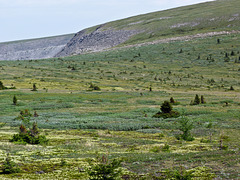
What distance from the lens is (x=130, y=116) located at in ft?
131

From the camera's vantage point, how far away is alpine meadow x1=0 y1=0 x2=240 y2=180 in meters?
16.2

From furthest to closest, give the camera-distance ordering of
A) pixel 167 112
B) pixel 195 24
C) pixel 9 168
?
pixel 195 24, pixel 167 112, pixel 9 168

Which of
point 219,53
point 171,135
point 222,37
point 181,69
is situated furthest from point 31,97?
point 222,37

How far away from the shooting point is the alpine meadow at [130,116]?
16.2 metres

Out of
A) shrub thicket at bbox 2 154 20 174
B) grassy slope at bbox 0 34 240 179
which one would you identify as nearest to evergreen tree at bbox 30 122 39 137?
grassy slope at bbox 0 34 240 179

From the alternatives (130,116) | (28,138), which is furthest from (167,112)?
(28,138)

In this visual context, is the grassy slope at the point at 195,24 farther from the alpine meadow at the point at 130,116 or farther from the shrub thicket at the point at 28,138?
the shrub thicket at the point at 28,138

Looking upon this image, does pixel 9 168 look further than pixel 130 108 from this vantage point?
No

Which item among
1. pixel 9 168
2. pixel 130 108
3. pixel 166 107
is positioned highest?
pixel 9 168

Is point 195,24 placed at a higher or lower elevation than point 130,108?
higher

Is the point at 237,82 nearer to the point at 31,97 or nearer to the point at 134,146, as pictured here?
the point at 31,97

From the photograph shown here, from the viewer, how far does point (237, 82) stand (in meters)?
85.5

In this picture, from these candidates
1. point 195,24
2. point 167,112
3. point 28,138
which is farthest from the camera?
point 195,24

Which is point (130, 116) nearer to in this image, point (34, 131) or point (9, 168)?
point (34, 131)
